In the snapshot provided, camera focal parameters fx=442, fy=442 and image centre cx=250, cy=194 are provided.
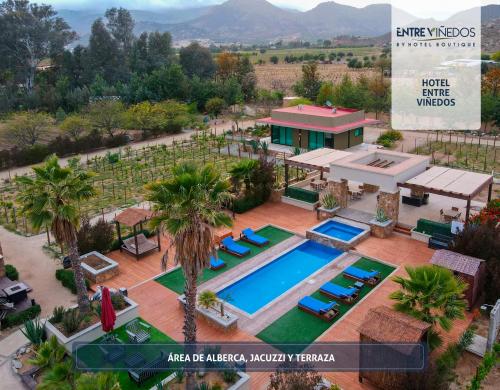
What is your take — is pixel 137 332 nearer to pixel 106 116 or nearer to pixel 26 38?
pixel 106 116

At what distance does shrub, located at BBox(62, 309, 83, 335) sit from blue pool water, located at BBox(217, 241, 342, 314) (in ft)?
16.7

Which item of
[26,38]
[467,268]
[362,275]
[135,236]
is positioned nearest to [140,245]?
[135,236]

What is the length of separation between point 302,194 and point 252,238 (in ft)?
17.8

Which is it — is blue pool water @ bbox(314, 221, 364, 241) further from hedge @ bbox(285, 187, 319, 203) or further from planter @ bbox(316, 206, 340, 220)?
hedge @ bbox(285, 187, 319, 203)

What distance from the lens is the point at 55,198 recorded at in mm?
13562

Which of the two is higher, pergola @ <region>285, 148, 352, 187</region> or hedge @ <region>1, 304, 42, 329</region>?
pergola @ <region>285, 148, 352, 187</region>

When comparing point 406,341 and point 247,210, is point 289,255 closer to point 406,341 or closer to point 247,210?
point 247,210

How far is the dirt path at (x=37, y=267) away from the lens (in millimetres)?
16906

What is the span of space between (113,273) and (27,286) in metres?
3.25

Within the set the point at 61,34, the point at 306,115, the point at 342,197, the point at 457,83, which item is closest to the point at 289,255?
the point at 342,197

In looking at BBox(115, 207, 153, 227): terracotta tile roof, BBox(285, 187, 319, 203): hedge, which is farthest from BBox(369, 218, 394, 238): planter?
BBox(115, 207, 153, 227): terracotta tile roof

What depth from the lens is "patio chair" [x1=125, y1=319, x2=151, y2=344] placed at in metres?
14.0

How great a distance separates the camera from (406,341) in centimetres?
1127

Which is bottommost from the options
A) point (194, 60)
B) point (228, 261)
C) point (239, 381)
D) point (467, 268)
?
point (239, 381)
